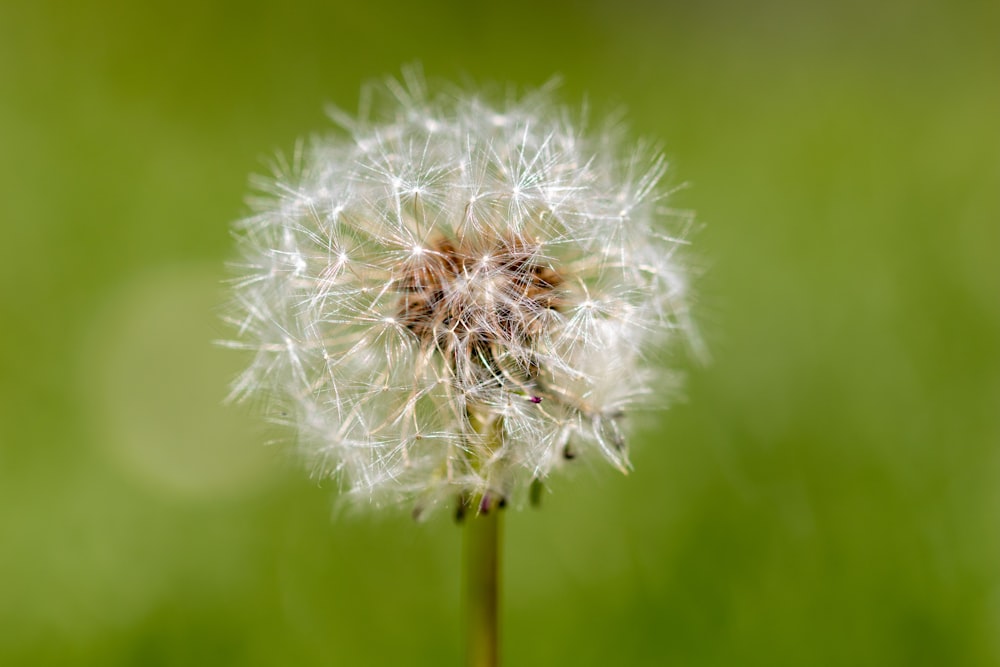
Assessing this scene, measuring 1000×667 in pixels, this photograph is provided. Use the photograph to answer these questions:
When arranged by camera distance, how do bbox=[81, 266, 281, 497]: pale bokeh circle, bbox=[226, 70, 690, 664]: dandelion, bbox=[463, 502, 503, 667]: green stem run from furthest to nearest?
bbox=[81, 266, 281, 497]: pale bokeh circle
bbox=[226, 70, 690, 664]: dandelion
bbox=[463, 502, 503, 667]: green stem

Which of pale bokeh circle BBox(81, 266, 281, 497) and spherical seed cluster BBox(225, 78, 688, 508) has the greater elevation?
pale bokeh circle BBox(81, 266, 281, 497)

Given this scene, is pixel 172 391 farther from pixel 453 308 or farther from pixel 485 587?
pixel 485 587

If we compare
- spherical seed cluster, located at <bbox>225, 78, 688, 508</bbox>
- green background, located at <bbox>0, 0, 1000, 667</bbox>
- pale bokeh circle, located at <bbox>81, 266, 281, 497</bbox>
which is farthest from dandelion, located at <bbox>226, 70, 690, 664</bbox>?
pale bokeh circle, located at <bbox>81, 266, 281, 497</bbox>

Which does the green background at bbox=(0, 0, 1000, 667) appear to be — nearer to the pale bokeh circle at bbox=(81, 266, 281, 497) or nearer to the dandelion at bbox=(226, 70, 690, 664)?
the pale bokeh circle at bbox=(81, 266, 281, 497)

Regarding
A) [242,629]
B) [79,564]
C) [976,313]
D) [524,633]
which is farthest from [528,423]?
[976,313]

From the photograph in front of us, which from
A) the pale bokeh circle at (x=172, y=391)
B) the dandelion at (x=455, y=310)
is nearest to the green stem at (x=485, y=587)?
the dandelion at (x=455, y=310)

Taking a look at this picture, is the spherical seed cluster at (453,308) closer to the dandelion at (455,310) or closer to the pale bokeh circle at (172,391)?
the dandelion at (455,310)

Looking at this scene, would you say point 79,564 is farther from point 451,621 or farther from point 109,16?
point 109,16
